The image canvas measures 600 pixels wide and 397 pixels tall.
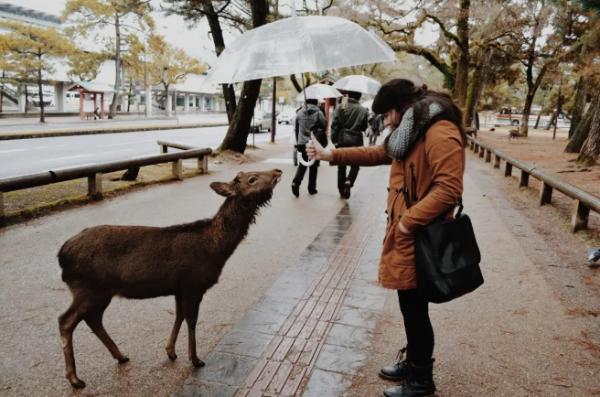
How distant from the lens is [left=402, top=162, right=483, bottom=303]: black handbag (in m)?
2.49

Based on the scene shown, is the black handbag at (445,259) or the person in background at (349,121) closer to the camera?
the black handbag at (445,259)

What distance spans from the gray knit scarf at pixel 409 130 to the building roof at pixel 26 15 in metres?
43.1

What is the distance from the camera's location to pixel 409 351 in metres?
2.83

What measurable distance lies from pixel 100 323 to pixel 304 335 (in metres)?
1.51

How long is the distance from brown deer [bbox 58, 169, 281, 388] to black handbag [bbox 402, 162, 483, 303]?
1148 mm

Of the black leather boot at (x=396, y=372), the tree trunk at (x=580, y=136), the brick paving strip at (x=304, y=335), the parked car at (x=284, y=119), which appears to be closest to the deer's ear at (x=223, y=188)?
the brick paving strip at (x=304, y=335)

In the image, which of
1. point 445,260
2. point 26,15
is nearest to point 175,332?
point 445,260

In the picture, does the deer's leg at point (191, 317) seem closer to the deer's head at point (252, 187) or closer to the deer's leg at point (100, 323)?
the deer's leg at point (100, 323)

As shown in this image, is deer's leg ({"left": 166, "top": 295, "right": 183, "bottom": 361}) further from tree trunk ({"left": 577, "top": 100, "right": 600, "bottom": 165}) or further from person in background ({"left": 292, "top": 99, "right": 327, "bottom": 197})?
tree trunk ({"left": 577, "top": 100, "right": 600, "bottom": 165})

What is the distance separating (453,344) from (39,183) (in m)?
6.34

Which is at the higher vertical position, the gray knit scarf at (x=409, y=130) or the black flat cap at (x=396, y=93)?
the black flat cap at (x=396, y=93)

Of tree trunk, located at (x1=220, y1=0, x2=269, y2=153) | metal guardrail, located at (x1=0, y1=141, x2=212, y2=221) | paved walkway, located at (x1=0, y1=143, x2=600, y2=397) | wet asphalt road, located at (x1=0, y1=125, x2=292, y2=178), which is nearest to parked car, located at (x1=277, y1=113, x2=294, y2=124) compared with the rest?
wet asphalt road, located at (x1=0, y1=125, x2=292, y2=178)

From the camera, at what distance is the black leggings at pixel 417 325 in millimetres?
2709

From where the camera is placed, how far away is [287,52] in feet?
13.3
